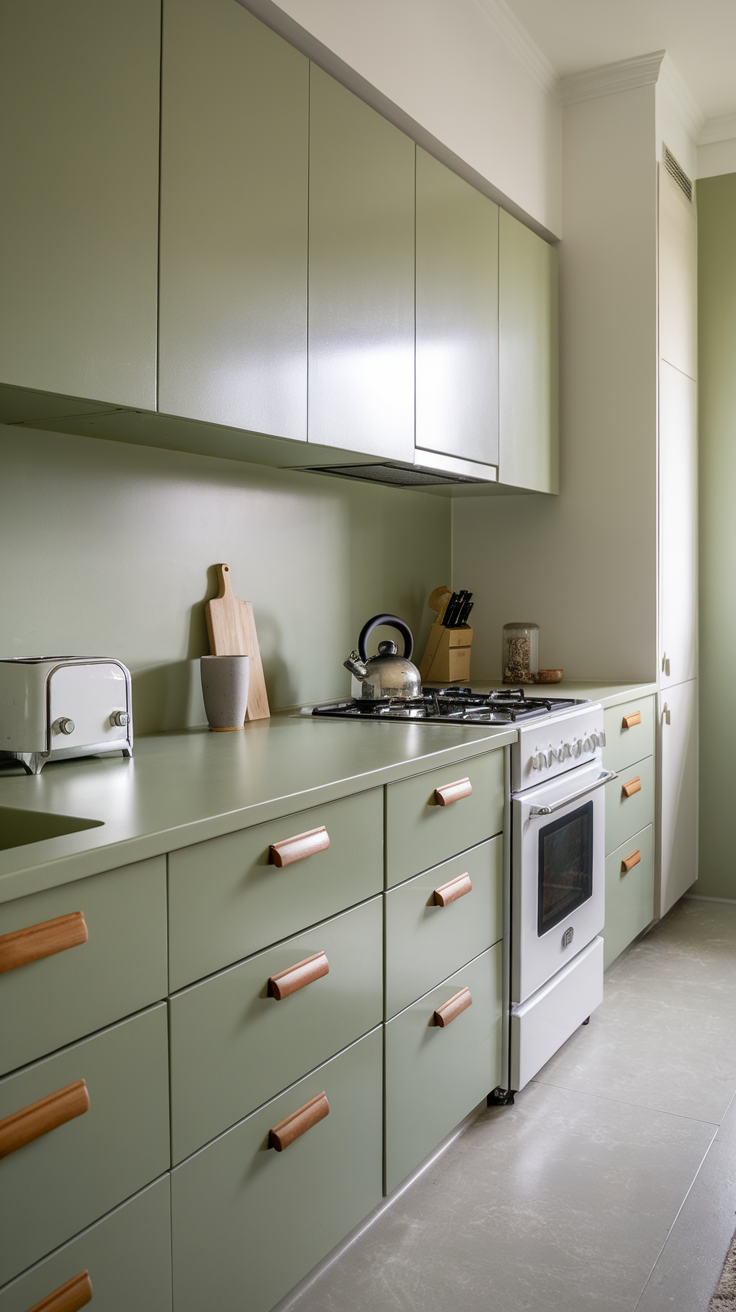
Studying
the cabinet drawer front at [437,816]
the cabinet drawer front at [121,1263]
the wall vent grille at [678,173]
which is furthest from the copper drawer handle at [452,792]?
the wall vent grille at [678,173]

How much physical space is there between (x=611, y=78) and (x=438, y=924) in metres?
2.77

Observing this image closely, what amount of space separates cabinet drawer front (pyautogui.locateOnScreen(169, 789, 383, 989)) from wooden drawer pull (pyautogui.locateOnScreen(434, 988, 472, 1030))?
37cm

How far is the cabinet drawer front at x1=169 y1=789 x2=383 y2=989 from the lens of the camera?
4.13 ft

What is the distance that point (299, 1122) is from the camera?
1.48 meters

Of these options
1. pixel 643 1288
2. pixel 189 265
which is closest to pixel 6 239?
pixel 189 265

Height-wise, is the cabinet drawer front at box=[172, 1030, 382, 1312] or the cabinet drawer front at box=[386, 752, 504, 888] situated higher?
the cabinet drawer front at box=[386, 752, 504, 888]

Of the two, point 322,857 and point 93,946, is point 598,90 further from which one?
point 93,946

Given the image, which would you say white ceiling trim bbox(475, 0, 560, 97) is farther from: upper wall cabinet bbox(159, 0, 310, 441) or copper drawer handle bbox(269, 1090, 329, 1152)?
copper drawer handle bbox(269, 1090, 329, 1152)

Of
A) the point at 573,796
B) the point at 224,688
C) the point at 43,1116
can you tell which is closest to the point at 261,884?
the point at 43,1116

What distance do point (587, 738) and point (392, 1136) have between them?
1.17 metres

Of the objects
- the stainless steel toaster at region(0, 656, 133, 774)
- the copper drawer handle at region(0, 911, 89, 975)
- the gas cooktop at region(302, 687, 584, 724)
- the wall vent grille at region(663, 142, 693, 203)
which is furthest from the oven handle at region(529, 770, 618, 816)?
the wall vent grille at region(663, 142, 693, 203)

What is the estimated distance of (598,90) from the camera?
322cm

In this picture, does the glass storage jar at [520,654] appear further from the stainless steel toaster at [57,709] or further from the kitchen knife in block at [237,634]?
the stainless steel toaster at [57,709]

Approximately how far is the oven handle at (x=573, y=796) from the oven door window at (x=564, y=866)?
4cm
